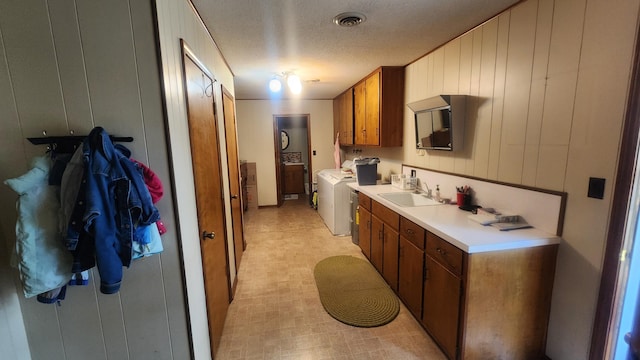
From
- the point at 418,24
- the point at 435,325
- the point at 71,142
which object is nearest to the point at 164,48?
the point at 71,142

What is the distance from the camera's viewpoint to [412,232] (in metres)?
2.10

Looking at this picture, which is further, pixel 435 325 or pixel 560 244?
pixel 435 325

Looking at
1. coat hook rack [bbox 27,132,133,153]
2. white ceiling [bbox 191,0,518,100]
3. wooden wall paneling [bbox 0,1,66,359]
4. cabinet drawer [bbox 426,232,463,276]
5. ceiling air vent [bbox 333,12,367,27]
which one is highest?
white ceiling [bbox 191,0,518,100]

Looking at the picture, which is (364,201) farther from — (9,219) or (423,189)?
(9,219)

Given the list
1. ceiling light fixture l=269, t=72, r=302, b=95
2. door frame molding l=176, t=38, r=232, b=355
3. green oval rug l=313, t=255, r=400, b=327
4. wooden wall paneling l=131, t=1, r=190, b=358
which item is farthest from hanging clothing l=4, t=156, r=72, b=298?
ceiling light fixture l=269, t=72, r=302, b=95

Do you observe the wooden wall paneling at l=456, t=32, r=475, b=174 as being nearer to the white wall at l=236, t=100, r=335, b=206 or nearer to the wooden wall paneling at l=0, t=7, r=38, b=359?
the wooden wall paneling at l=0, t=7, r=38, b=359

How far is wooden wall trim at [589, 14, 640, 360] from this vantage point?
4.06ft

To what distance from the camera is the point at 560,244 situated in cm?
159

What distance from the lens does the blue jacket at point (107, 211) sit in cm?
97

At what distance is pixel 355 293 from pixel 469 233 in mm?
1346

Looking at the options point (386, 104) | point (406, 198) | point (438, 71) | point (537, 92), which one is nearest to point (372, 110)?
point (386, 104)

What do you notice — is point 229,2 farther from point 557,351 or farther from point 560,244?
point 557,351

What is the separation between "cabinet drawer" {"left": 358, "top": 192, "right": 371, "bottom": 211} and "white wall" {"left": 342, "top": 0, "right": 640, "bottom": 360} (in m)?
1.23

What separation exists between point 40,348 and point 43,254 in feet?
2.03
